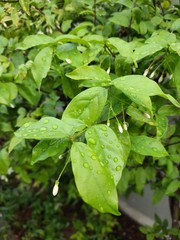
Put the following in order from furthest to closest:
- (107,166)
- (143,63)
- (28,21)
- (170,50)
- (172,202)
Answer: (172,202), (28,21), (143,63), (170,50), (107,166)

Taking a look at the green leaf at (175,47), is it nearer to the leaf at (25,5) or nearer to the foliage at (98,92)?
the foliage at (98,92)

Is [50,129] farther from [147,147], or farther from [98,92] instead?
[147,147]

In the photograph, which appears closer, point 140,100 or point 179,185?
point 140,100

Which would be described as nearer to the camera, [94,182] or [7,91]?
[94,182]

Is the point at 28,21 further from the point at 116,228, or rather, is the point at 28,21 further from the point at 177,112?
the point at 116,228

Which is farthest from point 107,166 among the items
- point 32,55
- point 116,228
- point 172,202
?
point 116,228

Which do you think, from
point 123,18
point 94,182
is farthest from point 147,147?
point 123,18
